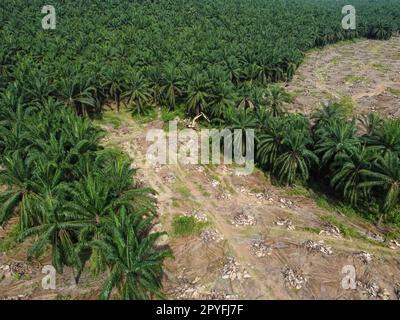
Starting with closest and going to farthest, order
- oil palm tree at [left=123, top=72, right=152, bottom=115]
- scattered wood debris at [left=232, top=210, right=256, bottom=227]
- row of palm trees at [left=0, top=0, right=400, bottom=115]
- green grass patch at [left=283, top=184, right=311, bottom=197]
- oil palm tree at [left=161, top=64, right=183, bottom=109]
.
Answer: scattered wood debris at [left=232, top=210, right=256, bottom=227], green grass patch at [left=283, top=184, right=311, bottom=197], row of palm trees at [left=0, top=0, right=400, bottom=115], oil palm tree at [left=123, top=72, right=152, bottom=115], oil palm tree at [left=161, top=64, right=183, bottom=109]

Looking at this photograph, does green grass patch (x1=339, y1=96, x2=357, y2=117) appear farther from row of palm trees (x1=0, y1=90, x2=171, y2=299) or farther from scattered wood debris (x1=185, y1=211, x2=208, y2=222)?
row of palm trees (x1=0, y1=90, x2=171, y2=299)

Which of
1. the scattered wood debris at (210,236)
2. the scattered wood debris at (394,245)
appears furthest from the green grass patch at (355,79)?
the scattered wood debris at (210,236)

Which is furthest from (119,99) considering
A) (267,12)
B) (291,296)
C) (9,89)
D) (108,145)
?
(267,12)

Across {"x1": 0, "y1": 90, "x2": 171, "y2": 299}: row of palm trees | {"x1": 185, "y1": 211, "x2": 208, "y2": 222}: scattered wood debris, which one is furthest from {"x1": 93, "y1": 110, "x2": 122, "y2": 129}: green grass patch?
{"x1": 185, "y1": 211, "x2": 208, "y2": 222}: scattered wood debris

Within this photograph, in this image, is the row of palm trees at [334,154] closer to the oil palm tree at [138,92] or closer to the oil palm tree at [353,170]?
the oil palm tree at [353,170]

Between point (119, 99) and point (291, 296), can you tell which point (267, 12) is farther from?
point (291, 296)

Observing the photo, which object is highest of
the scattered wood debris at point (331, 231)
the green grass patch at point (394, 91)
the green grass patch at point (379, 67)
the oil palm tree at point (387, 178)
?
the green grass patch at point (379, 67)
